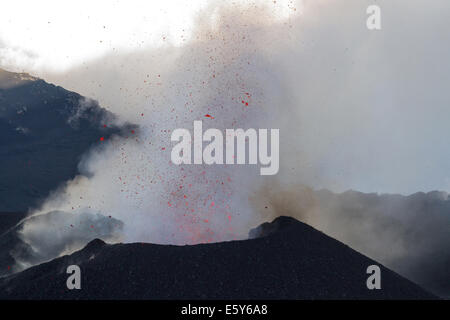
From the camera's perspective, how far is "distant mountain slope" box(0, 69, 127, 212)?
68.6 m

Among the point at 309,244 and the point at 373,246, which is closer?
the point at 309,244

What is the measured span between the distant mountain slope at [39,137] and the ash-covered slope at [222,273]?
48.8 metres

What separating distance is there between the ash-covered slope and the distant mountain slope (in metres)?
48.8

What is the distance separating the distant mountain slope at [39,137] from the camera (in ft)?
225

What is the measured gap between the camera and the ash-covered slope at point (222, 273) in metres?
17.1

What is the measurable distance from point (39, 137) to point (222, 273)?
228ft

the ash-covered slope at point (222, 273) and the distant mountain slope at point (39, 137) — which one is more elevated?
the distant mountain slope at point (39, 137)

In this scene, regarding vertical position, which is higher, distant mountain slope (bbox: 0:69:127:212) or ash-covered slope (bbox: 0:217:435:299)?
distant mountain slope (bbox: 0:69:127:212)

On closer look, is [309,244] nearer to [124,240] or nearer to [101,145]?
[124,240]

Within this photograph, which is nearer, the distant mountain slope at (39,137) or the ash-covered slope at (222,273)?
the ash-covered slope at (222,273)

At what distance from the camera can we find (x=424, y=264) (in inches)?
1189
